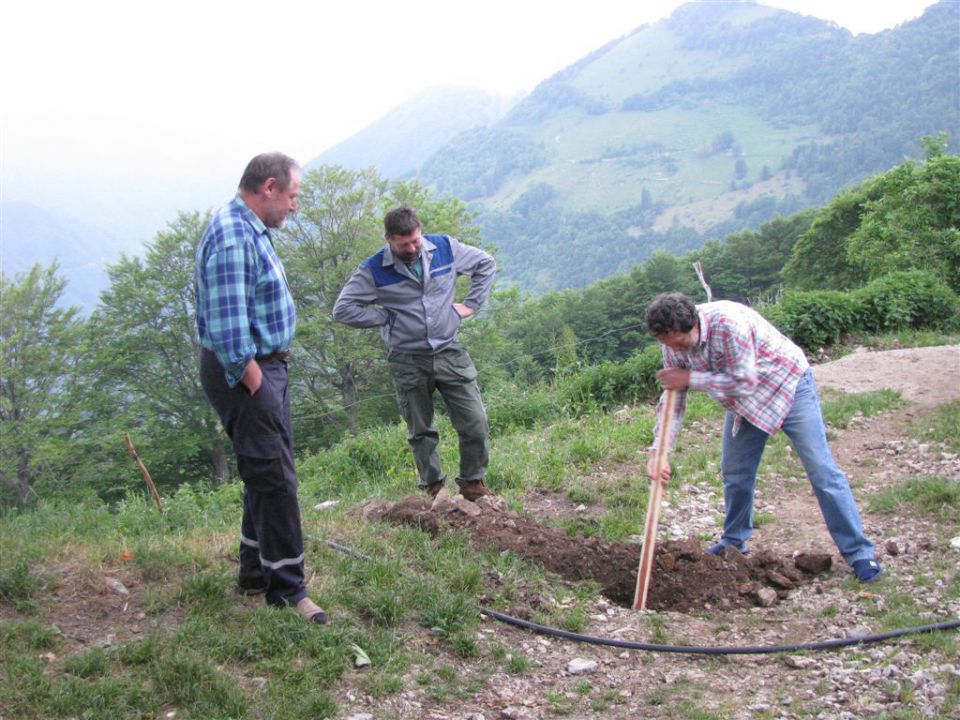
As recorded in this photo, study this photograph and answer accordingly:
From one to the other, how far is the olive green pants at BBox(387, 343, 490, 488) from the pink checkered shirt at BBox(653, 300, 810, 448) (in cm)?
162

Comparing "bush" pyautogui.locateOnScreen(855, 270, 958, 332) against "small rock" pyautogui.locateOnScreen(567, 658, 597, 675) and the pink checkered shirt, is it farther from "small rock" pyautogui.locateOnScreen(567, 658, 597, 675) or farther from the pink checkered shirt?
"small rock" pyautogui.locateOnScreen(567, 658, 597, 675)

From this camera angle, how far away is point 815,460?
4.54 metres

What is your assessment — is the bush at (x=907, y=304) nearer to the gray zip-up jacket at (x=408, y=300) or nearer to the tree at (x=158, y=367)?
the gray zip-up jacket at (x=408, y=300)

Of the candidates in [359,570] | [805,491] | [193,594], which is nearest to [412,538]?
[359,570]

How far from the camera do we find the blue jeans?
4.54 metres

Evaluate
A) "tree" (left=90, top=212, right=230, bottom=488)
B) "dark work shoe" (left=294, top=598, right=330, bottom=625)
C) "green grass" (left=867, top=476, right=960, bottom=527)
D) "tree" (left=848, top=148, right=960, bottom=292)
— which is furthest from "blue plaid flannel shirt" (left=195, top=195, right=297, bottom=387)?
"tree" (left=90, top=212, right=230, bottom=488)

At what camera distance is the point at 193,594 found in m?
4.04

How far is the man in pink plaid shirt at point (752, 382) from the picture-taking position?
4.26 m

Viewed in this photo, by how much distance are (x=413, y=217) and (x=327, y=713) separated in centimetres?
311

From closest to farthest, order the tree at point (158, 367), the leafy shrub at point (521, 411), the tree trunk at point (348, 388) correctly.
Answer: the leafy shrub at point (521, 411) → the tree at point (158, 367) → the tree trunk at point (348, 388)

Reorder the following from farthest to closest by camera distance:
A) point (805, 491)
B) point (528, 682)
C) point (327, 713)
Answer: point (805, 491), point (528, 682), point (327, 713)

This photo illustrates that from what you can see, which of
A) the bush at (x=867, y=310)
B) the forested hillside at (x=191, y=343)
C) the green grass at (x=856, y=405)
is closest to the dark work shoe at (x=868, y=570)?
the green grass at (x=856, y=405)

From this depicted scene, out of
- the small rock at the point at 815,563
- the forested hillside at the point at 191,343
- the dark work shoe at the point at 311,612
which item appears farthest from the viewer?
the forested hillside at the point at 191,343

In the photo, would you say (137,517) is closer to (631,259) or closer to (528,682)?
(528,682)
